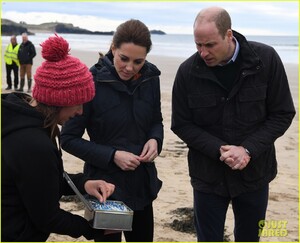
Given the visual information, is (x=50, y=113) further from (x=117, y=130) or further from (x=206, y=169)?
(x=206, y=169)

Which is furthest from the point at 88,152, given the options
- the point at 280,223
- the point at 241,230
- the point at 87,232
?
the point at 280,223

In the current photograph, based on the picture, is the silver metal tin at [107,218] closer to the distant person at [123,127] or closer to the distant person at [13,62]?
the distant person at [123,127]

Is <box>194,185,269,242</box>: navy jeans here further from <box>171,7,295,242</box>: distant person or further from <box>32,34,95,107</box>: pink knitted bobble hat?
<box>32,34,95,107</box>: pink knitted bobble hat

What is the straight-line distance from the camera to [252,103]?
10.5ft

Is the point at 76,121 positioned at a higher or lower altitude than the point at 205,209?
higher

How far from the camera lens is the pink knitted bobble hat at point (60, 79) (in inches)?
92.7

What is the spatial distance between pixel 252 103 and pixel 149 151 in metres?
0.73

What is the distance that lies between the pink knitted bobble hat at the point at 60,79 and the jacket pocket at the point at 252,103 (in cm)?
112

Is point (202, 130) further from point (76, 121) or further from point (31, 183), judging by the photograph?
point (31, 183)

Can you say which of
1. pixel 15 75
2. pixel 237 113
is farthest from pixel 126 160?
pixel 15 75

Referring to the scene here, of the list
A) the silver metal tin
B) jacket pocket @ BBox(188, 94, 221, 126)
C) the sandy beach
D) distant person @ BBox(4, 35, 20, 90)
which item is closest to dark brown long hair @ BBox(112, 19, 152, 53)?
jacket pocket @ BBox(188, 94, 221, 126)

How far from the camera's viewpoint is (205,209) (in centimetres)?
339

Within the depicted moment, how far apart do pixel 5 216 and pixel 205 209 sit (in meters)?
1.53

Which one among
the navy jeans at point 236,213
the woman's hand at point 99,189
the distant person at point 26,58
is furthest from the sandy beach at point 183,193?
the distant person at point 26,58
